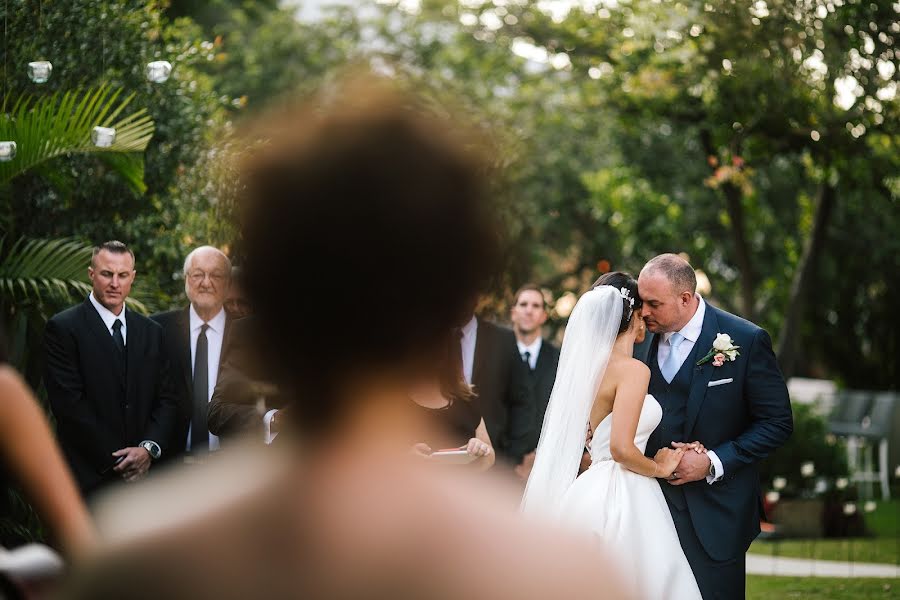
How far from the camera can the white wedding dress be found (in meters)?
5.57

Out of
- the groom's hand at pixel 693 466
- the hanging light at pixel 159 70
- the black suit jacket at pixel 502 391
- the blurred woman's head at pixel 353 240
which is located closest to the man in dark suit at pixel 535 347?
the black suit jacket at pixel 502 391

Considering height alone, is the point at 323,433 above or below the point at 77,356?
above

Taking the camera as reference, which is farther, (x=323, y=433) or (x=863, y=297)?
(x=863, y=297)

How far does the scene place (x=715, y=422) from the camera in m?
5.84

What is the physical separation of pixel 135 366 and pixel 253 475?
5798 mm

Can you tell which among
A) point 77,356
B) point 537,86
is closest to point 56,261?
point 77,356

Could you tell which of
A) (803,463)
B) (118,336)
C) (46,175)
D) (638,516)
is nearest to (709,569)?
(638,516)

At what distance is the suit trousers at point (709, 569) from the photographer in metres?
5.77

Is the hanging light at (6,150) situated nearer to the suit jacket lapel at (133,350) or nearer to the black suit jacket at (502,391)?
the suit jacket lapel at (133,350)

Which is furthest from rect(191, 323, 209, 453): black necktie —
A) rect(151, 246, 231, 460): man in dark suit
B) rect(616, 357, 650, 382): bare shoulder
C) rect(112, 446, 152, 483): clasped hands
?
rect(616, 357, 650, 382): bare shoulder

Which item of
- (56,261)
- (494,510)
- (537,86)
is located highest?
(494,510)

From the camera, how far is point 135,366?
687cm

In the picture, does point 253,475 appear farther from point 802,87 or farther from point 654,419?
point 802,87

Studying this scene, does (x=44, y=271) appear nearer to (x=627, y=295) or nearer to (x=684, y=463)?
(x=627, y=295)
